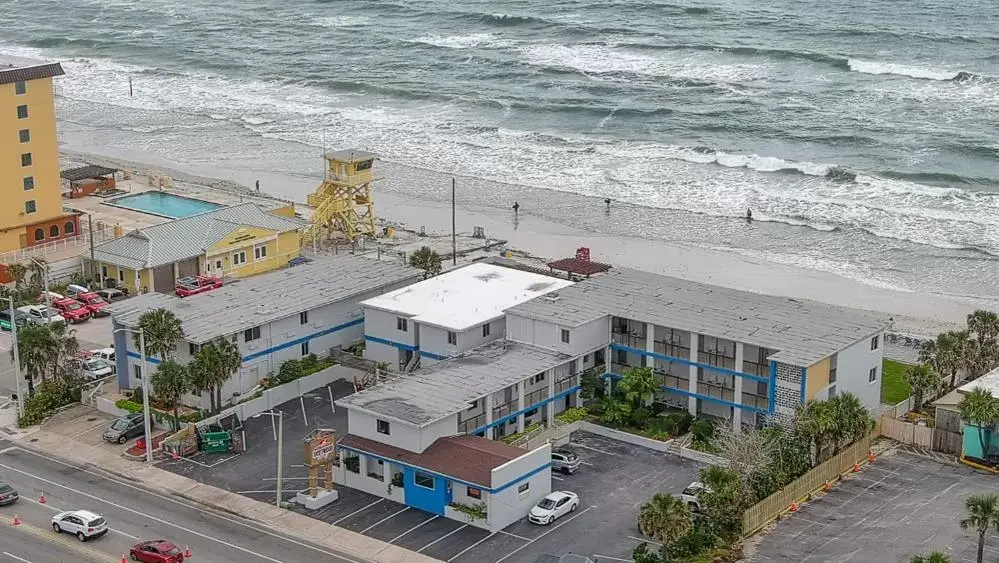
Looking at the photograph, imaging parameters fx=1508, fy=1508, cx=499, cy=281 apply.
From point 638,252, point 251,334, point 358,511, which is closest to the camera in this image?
point 358,511

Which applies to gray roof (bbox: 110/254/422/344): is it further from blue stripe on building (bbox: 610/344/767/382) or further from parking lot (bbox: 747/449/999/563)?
parking lot (bbox: 747/449/999/563)

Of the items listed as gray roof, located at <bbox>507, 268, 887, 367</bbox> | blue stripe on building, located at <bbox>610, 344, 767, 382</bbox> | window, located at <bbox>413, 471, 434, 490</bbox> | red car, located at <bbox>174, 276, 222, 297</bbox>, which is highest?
gray roof, located at <bbox>507, 268, 887, 367</bbox>

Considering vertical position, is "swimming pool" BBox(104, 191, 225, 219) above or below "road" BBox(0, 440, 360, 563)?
above

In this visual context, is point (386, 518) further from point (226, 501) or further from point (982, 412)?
point (982, 412)

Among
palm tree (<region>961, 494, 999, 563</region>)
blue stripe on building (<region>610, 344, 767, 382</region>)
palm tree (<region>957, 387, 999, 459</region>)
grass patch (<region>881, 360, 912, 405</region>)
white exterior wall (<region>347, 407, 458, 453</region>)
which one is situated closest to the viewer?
palm tree (<region>961, 494, 999, 563</region>)

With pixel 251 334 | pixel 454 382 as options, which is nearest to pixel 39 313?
pixel 251 334

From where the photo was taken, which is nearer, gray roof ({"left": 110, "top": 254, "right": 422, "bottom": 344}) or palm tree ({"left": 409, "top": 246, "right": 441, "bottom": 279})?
gray roof ({"left": 110, "top": 254, "right": 422, "bottom": 344})

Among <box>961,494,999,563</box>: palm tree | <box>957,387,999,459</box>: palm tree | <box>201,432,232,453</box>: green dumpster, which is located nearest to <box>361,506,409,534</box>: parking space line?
<box>201,432,232,453</box>: green dumpster

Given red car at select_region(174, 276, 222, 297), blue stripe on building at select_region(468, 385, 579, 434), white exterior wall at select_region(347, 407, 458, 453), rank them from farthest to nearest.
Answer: red car at select_region(174, 276, 222, 297) < blue stripe on building at select_region(468, 385, 579, 434) < white exterior wall at select_region(347, 407, 458, 453)
